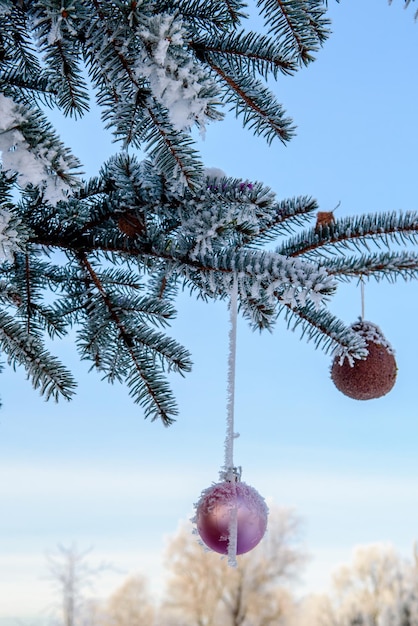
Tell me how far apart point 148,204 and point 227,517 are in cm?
53

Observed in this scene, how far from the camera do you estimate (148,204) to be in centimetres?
101

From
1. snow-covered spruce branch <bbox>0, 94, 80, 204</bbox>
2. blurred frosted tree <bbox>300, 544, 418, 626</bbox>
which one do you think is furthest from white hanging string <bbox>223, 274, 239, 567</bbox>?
blurred frosted tree <bbox>300, 544, 418, 626</bbox>

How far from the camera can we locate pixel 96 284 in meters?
1.13

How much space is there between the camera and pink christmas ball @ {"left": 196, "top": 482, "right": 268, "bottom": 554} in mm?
976

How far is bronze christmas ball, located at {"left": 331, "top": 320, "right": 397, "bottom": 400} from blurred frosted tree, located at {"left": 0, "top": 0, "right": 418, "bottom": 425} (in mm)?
72

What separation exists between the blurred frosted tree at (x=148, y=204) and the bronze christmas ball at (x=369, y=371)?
0.07 meters

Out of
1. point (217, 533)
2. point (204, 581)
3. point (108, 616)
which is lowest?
point (108, 616)

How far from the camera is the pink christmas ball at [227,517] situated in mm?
976

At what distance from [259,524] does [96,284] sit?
517 mm

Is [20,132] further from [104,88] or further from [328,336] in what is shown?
[328,336]

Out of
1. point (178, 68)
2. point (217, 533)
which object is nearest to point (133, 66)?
point (178, 68)

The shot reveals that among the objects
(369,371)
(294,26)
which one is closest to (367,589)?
(369,371)

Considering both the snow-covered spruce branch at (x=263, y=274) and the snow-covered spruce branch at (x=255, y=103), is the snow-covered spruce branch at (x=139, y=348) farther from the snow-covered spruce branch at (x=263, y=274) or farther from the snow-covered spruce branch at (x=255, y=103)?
the snow-covered spruce branch at (x=255, y=103)

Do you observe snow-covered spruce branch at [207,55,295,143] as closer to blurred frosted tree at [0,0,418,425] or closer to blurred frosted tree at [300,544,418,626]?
blurred frosted tree at [0,0,418,425]
